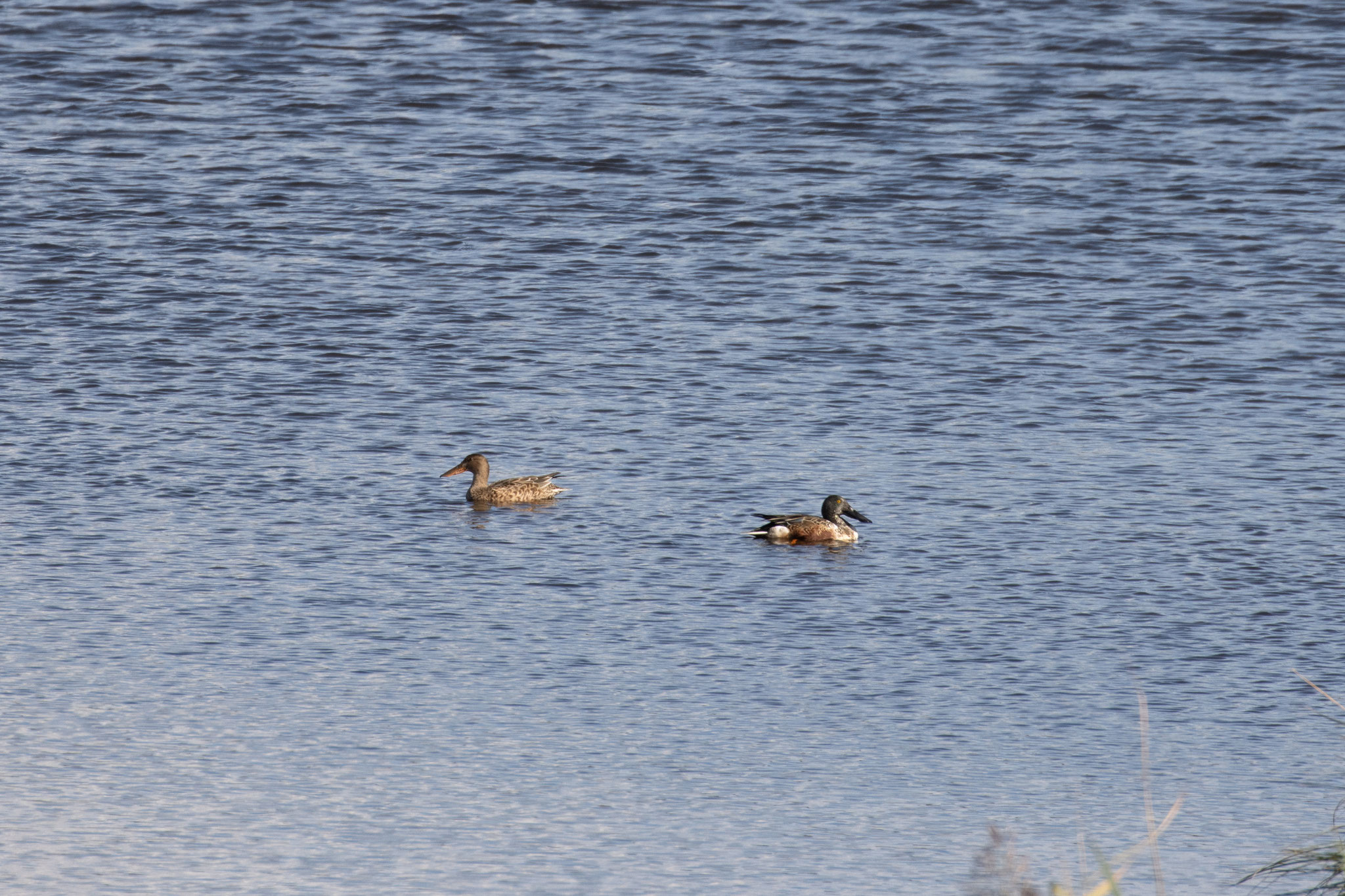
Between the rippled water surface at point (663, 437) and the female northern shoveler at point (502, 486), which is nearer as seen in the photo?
the rippled water surface at point (663, 437)

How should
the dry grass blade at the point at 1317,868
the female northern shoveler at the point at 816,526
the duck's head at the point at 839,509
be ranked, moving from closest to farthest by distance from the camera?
1. the dry grass blade at the point at 1317,868
2. the female northern shoveler at the point at 816,526
3. the duck's head at the point at 839,509

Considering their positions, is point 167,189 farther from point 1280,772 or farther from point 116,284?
point 1280,772

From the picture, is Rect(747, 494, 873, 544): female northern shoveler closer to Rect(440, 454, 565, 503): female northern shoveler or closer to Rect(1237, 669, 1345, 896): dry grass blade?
Rect(440, 454, 565, 503): female northern shoveler

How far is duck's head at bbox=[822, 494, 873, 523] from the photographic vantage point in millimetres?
14523

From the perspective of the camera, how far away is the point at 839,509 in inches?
572

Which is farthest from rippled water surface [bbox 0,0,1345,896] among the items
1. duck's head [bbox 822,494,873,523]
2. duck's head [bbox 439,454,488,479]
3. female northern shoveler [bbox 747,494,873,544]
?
duck's head [bbox 822,494,873,523]

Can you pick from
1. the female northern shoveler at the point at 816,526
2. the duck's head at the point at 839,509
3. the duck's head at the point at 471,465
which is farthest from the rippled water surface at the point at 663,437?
Result: the duck's head at the point at 839,509

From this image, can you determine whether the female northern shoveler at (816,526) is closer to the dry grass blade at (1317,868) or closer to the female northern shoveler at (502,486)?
the female northern shoveler at (502,486)

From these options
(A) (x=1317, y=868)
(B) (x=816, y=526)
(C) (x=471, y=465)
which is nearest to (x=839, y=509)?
(B) (x=816, y=526)

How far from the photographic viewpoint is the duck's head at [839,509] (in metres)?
14.5

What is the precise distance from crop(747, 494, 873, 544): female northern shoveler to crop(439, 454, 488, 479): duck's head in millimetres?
2038

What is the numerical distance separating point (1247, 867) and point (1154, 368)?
9.53 m

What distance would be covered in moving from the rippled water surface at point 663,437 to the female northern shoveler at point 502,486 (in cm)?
23

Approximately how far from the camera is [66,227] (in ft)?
70.9
